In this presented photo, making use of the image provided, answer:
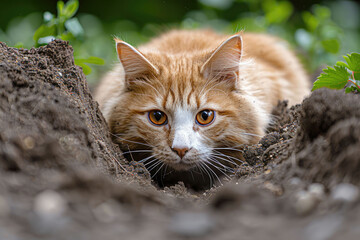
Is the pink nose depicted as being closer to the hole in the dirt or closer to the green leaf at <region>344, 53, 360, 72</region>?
the hole in the dirt

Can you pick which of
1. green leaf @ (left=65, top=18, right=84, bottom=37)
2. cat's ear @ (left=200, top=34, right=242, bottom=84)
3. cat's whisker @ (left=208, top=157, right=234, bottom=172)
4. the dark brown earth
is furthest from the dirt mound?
green leaf @ (left=65, top=18, right=84, bottom=37)

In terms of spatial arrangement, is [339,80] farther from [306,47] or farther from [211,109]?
[306,47]

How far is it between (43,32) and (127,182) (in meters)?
1.36

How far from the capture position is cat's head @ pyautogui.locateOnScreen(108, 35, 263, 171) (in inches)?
94.6

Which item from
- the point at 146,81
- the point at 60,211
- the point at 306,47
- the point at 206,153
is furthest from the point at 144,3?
the point at 60,211

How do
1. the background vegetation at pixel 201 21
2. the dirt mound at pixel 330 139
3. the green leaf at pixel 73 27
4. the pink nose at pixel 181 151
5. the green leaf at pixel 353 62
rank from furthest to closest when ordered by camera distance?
1. the background vegetation at pixel 201 21
2. the green leaf at pixel 73 27
3. the pink nose at pixel 181 151
4. the green leaf at pixel 353 62
5. the dirt mound at pixel 330 139

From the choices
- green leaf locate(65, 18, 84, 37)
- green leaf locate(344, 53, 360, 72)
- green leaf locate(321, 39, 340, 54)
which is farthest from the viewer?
green leaf locate(321, 39, 340, 54)

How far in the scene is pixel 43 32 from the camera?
2.59m

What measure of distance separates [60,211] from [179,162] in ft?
4.46

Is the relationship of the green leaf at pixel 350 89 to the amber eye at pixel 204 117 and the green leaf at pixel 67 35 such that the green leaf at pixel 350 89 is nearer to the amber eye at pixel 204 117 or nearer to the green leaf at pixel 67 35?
the amber eye at pixel 204 117

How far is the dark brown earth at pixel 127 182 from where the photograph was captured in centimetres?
98

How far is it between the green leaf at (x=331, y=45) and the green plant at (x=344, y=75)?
2414 mm

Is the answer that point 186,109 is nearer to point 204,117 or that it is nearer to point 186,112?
point 186,112

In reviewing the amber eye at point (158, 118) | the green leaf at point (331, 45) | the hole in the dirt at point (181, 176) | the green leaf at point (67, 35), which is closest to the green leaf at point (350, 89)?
the hole in the dirt at point (181, 176)
